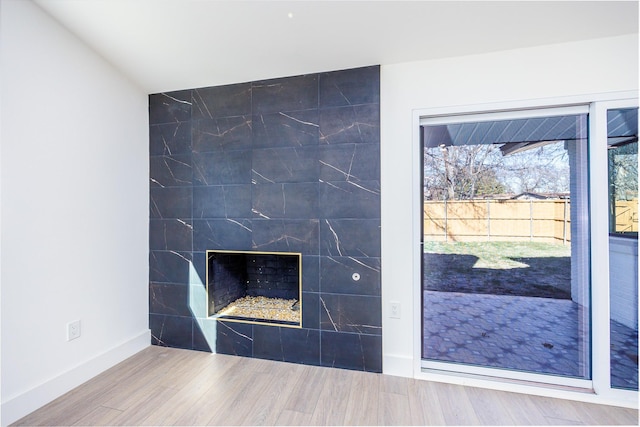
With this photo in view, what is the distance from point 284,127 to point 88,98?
1.45 metres

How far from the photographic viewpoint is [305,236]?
2.34 m

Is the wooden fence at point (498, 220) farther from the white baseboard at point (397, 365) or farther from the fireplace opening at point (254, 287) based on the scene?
the fireplace opening at point (254, 287)

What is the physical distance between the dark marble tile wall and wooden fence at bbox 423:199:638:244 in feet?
1.63

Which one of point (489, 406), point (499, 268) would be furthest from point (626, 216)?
point (489, 406)

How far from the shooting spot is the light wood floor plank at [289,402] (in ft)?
5.59

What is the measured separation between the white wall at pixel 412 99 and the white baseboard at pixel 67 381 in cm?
210

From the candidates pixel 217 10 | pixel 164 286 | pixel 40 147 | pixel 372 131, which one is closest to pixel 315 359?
pixel 164 286

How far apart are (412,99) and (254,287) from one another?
2210mm

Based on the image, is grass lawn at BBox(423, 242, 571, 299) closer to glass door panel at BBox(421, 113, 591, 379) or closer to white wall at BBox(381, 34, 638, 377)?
glass door panel at BBox(421, 113, 591, 379)

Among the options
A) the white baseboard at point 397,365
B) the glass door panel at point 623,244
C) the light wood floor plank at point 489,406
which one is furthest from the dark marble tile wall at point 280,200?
the glass door panel at point 623,244

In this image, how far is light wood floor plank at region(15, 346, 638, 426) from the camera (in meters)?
1.70

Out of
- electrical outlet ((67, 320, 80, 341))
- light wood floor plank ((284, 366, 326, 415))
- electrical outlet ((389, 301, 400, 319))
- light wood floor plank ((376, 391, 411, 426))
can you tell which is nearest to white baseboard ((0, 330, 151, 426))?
electrical outlet ((67, 320, 80, 341))

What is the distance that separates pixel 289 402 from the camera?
186 centimetres

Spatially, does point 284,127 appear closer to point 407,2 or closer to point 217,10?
point 217,10
